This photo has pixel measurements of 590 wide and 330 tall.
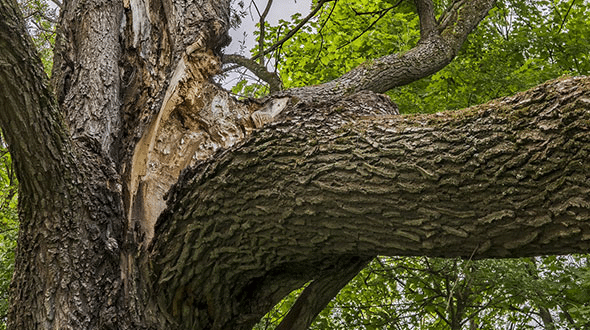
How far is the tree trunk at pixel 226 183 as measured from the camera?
80.7 inches

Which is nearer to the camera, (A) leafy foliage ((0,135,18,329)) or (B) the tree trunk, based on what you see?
(B) the tree trunk

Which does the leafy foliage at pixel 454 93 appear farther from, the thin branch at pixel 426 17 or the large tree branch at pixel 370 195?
the large tree branch at pixel 370 195

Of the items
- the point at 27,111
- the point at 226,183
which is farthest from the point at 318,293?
the point at 27,111

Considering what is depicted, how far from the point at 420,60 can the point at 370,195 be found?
2.89 metres

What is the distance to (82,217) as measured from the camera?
2885 millimetres

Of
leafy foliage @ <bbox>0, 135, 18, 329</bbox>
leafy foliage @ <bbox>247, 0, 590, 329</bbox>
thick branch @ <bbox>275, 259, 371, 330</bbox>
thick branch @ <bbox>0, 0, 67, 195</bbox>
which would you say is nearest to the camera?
thick branch @ <bbox>0, 0, 67, 195</bbox>

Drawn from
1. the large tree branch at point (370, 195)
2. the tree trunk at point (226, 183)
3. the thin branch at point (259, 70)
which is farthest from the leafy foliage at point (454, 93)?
the large tree branch at point (370, 195)

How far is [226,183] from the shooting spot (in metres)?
2.59

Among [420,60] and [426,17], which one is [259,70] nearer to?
[420,60]

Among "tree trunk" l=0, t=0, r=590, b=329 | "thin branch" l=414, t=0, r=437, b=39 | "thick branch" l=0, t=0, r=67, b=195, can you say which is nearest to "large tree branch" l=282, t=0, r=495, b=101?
"thin branch" l=414, t=0, r=437, b=39

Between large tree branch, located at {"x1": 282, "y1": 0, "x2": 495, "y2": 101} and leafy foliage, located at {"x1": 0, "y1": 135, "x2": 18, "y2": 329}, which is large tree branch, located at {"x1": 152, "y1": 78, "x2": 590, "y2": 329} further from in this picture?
leafy foliage, located at {"x1": 0, "y1": 135, "x2": 18, "y2": 329}

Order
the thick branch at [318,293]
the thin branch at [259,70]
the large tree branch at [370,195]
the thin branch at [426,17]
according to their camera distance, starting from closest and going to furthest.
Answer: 1. the large tree branch at [370,195]
2. the thick branch at [318,293]
3. the thin branch at [259,70]
4. the thin branch at [426,17]

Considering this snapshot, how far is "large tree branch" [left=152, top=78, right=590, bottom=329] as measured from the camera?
198cm

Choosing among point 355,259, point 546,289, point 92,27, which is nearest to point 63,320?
point 355,259
